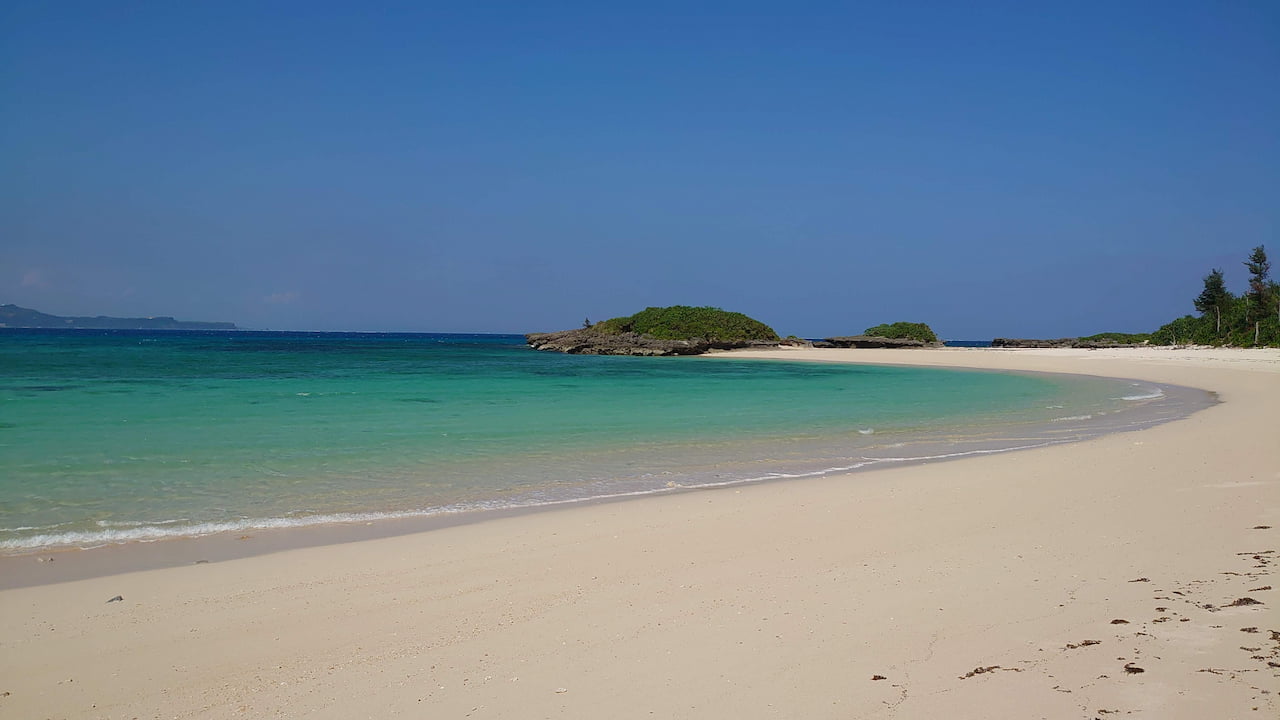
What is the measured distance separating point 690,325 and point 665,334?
3189 mm

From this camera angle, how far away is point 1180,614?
432 centimetres

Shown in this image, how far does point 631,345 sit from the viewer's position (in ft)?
211

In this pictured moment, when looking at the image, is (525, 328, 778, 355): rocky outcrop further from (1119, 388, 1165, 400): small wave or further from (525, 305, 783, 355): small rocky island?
(1119, 388, 1165, 400): small wave

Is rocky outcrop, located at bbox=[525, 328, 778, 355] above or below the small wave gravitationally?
above

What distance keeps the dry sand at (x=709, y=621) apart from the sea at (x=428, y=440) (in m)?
2.06

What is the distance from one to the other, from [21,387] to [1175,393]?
37.8m

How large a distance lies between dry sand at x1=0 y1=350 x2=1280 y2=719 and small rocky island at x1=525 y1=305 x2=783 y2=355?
56752 millimetres

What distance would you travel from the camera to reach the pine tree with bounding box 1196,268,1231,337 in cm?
5785

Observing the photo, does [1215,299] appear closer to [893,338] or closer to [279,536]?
[893,338]

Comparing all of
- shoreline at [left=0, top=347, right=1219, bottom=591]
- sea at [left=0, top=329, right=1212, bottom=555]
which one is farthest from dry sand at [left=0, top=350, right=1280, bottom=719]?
sea at [left=0, top=329, right=1212, bottom=555]

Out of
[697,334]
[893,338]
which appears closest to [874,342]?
[893,338]

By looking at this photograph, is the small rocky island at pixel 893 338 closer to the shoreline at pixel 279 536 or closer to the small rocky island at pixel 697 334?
the small rocky island at pixel 697 334

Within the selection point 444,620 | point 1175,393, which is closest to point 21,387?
point 444,620

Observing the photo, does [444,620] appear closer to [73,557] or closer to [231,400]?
[73,557]
